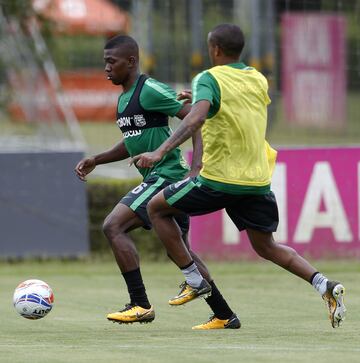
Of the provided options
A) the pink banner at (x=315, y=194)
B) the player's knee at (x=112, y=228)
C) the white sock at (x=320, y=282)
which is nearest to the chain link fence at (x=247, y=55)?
the pink banner at (x=315, y=194)

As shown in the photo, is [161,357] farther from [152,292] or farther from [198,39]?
[198,39]

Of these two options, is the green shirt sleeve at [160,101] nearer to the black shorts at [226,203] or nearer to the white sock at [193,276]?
the black shorts at [226,203]

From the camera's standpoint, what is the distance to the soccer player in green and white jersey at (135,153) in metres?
9.65

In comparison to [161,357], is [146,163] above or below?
above

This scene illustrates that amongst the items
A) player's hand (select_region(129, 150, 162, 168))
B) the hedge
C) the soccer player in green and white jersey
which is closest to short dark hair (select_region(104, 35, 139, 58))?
the soccer player in green and white jersey

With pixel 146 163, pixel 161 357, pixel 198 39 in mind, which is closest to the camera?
pixel 161 357

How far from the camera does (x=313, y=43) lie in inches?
801

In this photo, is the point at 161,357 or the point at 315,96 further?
the point at 315,96

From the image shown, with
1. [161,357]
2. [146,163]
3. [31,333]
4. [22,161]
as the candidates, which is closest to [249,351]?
[161,357]

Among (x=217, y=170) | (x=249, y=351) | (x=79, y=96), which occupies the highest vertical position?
(x=217, y=170)

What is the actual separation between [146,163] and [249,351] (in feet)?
4.84

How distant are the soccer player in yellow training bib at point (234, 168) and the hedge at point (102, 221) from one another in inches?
273

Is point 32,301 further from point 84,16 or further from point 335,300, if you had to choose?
point 84,16

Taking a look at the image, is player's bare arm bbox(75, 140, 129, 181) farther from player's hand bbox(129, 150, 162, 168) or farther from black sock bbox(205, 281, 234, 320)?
player's hand bbox(129, 150, 162, 168)
